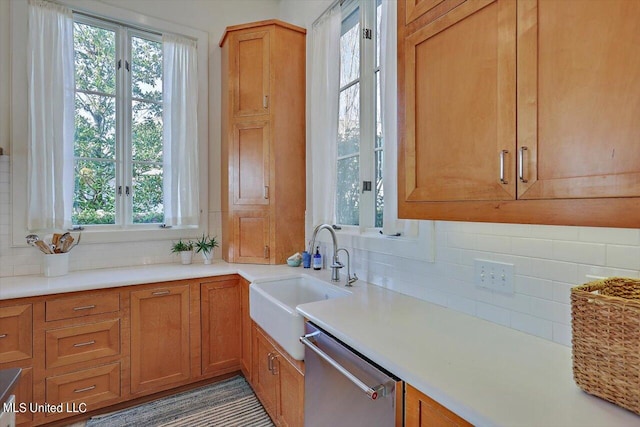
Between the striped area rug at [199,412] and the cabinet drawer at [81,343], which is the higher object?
the cabinet drawer at [81,343]

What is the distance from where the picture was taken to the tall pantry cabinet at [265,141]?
257 cm

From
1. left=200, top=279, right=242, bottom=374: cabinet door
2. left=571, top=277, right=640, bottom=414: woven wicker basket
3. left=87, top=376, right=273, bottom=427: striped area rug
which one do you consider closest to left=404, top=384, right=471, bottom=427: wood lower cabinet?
left=571, top=277, right=640, bottom=414: woven wicker basket

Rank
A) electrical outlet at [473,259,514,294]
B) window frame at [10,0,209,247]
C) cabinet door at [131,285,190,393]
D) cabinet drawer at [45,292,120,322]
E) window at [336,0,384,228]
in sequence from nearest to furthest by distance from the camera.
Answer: electrical outlet at [473,259,514,294] → cabinet drawer at [45,292,120,322] → window at [336,0,384,228] → cabinet door at [131,285,190,393] → window frame at [10,0,209,247]

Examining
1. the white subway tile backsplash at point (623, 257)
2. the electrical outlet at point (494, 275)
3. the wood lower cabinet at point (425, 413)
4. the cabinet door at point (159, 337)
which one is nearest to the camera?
the wood lower cabinet at point (425, 413)

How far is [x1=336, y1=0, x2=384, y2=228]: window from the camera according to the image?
199 cm


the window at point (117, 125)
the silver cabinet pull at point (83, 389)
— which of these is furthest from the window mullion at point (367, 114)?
the silver cabinet pull at point (83, 389)

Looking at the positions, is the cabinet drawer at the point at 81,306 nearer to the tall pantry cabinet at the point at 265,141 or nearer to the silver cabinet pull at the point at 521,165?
the tall pantry cabinet at the point at 265,141

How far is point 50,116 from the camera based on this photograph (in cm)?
227

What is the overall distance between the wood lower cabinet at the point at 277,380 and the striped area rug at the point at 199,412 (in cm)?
16

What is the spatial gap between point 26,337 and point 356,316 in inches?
74.9

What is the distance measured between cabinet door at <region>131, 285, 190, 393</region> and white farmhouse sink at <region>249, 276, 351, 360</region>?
0.59 meters

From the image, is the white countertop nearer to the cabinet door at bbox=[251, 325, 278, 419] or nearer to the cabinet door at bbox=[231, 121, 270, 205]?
the cabinet door at bbox=[251, 325, 278, 419]

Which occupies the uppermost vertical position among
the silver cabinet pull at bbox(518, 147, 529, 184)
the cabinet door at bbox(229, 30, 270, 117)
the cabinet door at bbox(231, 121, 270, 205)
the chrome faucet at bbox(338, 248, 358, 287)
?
the cabinet door at bbox(229, 30, 270, 117)

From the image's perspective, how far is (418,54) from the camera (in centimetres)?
116
